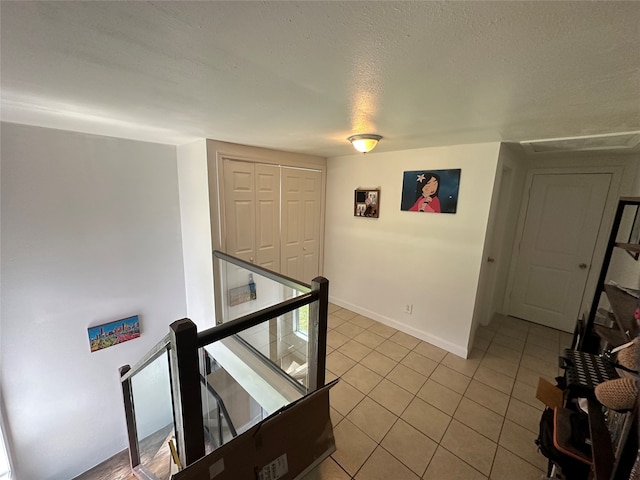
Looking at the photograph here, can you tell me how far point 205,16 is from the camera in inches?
27.8

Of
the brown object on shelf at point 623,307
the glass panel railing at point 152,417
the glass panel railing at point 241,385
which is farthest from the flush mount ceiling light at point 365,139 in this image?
the glass panel railing at point 152,417

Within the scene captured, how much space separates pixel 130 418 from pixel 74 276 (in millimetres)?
1449

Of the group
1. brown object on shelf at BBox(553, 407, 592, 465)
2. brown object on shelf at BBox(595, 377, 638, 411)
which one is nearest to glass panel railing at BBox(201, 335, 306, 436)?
brown object on shelf at BBox(553, 407, 592, 465)

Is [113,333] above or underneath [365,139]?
underneath

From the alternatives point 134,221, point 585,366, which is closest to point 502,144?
point 585,366

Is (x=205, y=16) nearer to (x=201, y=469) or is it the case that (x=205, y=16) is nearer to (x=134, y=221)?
(x=201, y=469)

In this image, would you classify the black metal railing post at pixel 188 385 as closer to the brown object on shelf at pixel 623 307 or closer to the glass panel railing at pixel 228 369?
the glass panel railing at pixel 228 369

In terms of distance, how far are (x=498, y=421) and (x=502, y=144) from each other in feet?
7.52

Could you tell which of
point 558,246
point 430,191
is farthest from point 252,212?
point 558,246

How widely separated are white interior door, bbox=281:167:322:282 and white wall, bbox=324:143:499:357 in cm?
22

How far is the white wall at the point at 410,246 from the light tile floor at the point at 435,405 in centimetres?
35

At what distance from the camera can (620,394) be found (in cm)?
72

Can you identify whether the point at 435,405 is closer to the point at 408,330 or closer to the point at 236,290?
the point at 408,330

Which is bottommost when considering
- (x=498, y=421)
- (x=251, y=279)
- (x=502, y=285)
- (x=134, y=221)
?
A: (x=498, y=421)
